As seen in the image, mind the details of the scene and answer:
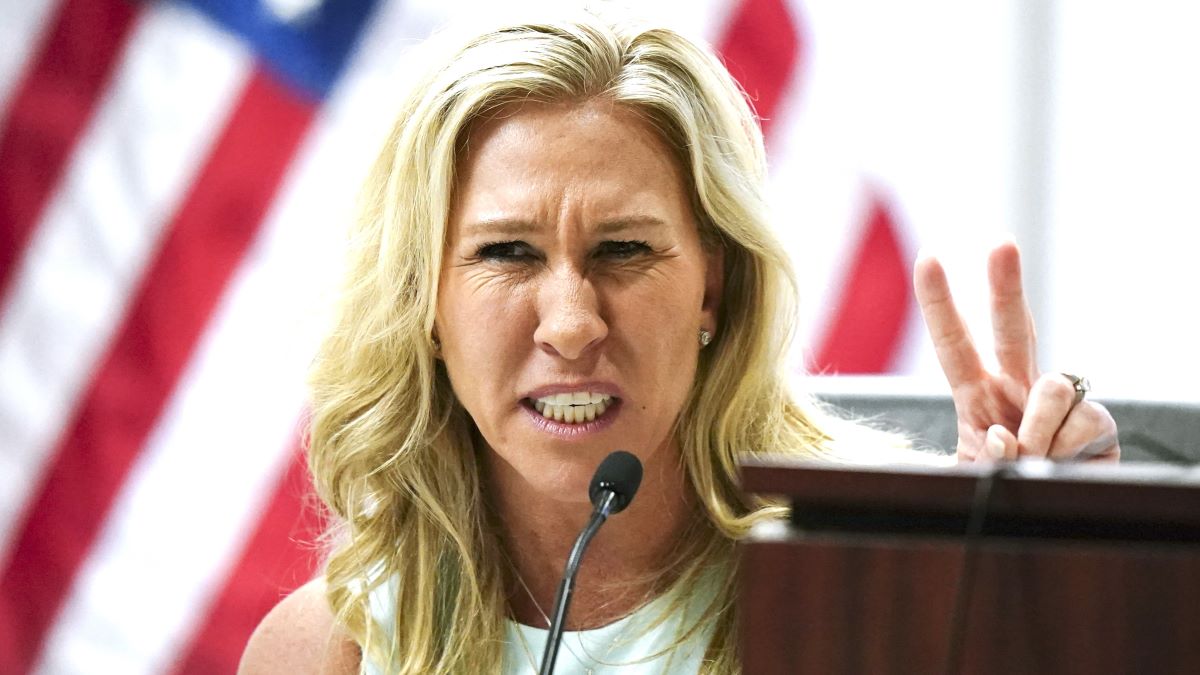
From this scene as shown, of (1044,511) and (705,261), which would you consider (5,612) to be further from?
(1044,511)

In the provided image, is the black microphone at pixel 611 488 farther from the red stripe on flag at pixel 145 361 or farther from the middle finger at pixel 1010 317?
the red stripe on flag at pixel 145 361

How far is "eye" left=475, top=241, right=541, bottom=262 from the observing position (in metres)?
1.64

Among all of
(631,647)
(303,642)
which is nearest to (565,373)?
(631,647)

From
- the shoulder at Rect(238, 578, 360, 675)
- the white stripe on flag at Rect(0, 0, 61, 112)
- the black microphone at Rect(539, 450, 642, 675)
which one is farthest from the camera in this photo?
the white stripe on flag at Rect(0, 0, 61, 112)

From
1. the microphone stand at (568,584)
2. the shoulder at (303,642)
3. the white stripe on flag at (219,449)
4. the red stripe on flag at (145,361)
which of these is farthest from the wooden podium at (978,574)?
the red stripe on flag at (145,361)

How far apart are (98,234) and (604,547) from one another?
4.54ft

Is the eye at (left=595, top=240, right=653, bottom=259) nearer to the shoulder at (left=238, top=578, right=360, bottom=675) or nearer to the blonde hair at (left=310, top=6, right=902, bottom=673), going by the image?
the blonde hair at (left=310, top=6, right=902, bottom=673)

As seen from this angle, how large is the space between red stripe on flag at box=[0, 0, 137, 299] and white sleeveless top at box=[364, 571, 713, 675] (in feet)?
4.68

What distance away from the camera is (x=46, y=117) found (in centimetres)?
263

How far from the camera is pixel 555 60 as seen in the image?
5.48 ft

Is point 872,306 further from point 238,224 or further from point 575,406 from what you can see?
point 575,406

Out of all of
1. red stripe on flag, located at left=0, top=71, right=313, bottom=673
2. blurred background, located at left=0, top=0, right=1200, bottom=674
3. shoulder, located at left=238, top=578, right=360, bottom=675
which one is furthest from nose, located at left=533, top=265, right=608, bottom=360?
red stripe on flag, located at left=0, top=71, right=313, bottom=673

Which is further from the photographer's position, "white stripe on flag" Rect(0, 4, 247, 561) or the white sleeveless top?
"white stripe on flag" Rect(0, 4, 247, 561)

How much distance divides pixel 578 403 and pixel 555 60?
41 centimetres
